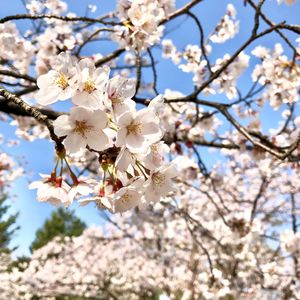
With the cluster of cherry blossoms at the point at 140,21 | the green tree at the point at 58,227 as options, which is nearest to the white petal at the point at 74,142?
the cluster of cherry blossoms at the point at 140,21

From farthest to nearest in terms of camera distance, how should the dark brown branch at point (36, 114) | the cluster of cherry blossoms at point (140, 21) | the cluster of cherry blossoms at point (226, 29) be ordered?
the cluster of cherry blossoms at point (226, 29), the cluster of cherry blossoms at point (140, 21), the dark brown branch at point (36, 114)

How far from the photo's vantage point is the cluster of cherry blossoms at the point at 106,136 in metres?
0.98

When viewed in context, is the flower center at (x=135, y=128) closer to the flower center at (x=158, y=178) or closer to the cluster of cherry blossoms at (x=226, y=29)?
the flower center at (x=158, y=178)

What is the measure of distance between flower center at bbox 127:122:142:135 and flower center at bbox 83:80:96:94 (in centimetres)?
14

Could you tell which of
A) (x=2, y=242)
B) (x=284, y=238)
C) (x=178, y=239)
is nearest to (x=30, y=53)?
Answer: (x=284, y=238)

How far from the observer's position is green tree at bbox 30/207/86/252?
1016 inches

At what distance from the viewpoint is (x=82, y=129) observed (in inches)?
38.5

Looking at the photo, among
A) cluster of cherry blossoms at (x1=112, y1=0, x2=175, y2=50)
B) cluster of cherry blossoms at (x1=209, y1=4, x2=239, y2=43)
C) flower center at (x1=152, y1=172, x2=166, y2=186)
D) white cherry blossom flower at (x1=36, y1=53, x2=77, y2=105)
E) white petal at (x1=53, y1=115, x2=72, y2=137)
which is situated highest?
cluster of cherry blossoms at (x1=209, y1=4, x2=239, y2=43)

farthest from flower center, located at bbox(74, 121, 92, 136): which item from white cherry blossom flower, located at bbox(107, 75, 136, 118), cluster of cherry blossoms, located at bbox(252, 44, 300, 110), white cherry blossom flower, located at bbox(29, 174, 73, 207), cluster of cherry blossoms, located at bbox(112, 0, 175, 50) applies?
cluster of cherry blossoms, located at bbox(252, 44, 300, 110)

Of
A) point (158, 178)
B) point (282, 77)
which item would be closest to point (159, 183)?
point (158, 178)

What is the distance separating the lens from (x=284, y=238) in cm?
397

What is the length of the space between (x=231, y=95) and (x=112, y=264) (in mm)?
11421

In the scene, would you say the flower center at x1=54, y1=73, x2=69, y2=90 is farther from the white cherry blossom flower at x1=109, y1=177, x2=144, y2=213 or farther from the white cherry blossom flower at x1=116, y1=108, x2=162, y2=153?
the white cherry blossom flower at x1=109, y1=177, x2=144, y2=213

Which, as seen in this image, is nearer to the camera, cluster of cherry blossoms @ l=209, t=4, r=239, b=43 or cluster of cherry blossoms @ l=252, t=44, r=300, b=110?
cluster of cherry blossoms @ l=252, t=44, r=300, b=110
